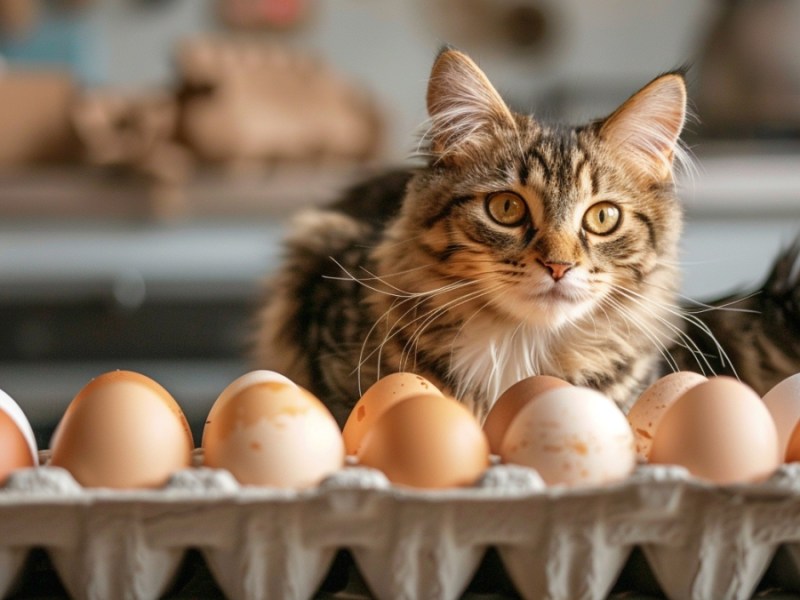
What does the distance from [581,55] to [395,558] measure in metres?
3.57

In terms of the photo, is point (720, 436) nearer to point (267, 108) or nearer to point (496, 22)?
point (267, 108)

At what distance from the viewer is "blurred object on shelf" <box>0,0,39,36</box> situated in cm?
349

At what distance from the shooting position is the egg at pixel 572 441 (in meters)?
0.66

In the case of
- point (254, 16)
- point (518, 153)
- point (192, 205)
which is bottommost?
point (192, 205)

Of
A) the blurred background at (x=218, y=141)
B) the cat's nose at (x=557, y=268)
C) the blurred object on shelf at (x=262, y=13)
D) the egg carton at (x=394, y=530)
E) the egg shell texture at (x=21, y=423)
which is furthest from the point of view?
the blurred object on shelf at (x=262, y=13)

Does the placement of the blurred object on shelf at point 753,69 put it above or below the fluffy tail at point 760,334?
above

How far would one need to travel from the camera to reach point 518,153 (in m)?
1.00

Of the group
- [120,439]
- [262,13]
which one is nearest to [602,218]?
[120,439]

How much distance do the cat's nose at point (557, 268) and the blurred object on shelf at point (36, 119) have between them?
8.59 feet

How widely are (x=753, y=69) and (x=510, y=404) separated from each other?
302 cm

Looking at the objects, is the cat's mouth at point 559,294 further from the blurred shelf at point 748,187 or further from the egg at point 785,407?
the blurred shelf at point 748,187

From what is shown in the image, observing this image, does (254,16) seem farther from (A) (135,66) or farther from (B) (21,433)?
(B) (21,433)

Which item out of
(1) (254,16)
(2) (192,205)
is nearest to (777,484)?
(2) (192,205)

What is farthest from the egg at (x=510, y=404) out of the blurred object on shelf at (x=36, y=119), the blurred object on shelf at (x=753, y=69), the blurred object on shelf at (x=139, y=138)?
the blurred object on shelf at (x=753, y=69)
